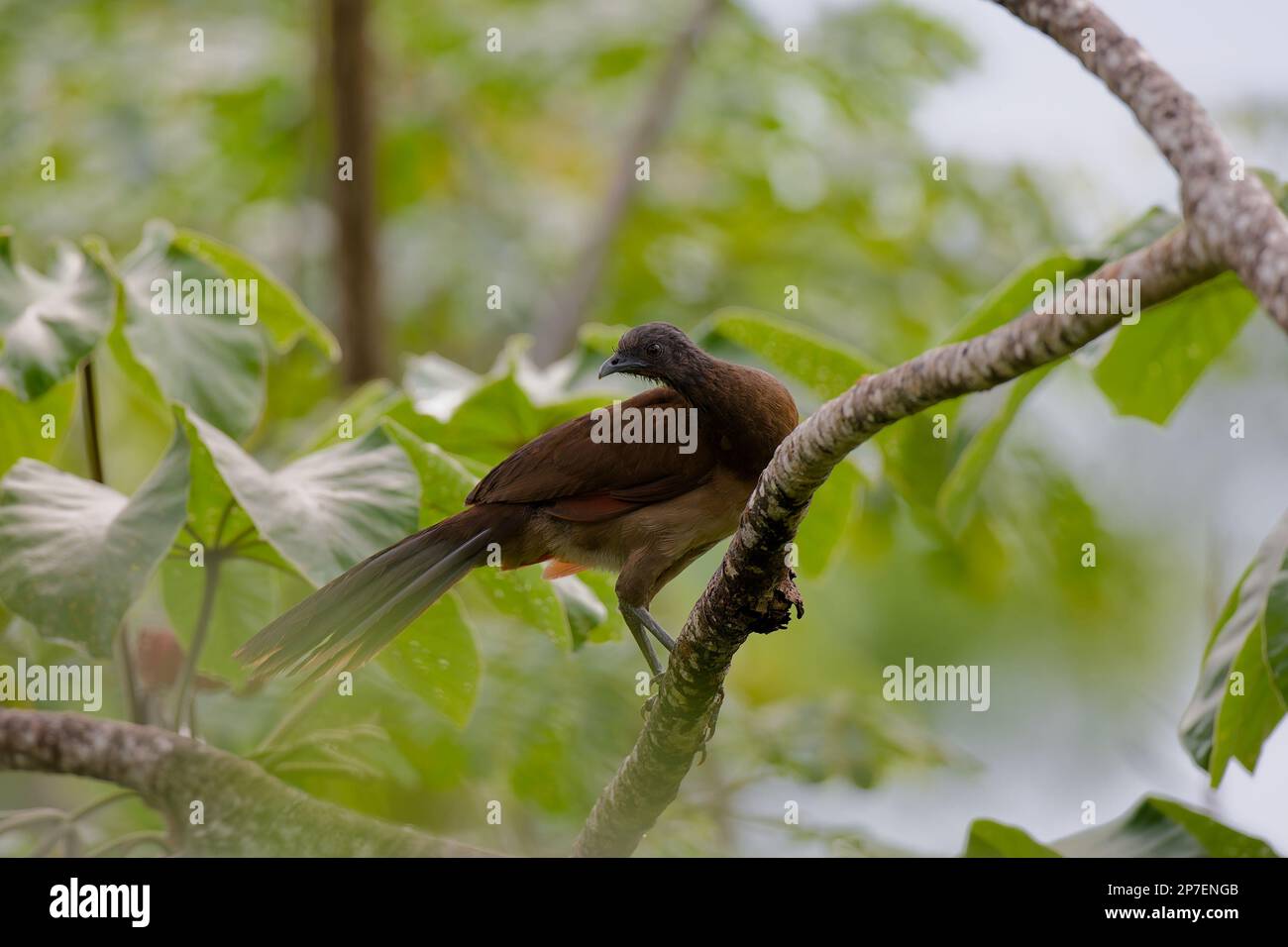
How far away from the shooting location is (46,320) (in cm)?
230

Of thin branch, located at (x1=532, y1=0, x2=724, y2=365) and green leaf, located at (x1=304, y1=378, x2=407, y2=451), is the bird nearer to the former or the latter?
green leaf, located at (x1=304, y1=378, x2=407, y2=451)

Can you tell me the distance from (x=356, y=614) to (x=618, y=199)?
322 cm

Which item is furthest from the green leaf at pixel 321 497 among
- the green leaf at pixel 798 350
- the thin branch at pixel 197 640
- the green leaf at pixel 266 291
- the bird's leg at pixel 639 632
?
the green leaf at pixel 798 350

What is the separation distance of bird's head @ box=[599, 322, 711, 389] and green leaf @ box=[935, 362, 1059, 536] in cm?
50

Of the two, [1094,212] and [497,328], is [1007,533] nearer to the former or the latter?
[1094,212]

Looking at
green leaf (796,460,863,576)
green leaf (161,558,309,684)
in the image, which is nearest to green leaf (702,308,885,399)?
green leaf (796,460,863,576)

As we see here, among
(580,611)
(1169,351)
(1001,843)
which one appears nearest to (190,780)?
(580,611)

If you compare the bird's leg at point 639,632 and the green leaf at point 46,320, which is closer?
the green leaf at point 46,320

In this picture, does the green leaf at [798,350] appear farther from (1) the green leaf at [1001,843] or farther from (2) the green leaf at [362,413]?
(1) the green leaf at [1001,843]

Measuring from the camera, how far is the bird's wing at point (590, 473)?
2.41 m

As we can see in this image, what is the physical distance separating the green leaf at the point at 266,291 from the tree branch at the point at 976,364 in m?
1.16
